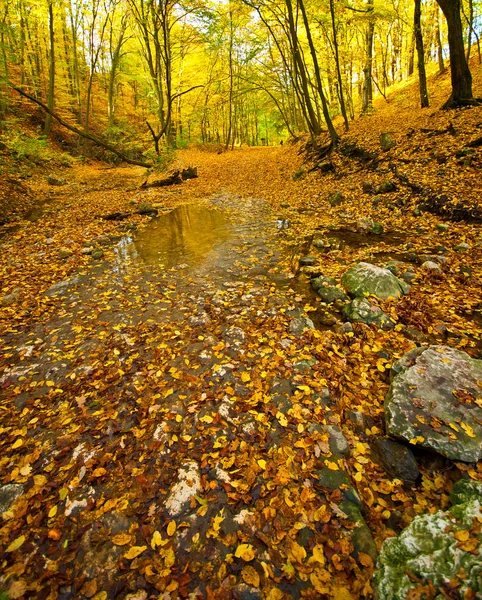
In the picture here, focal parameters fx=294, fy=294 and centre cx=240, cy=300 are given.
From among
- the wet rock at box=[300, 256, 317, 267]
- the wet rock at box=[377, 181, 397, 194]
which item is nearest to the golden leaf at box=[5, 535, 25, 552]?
the wet rock at box=[300, 256, 317, 267]

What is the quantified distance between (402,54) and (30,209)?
4050 cm

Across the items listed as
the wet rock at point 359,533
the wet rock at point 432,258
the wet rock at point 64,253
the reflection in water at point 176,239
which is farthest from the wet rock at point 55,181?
the wet rock at point 359,533

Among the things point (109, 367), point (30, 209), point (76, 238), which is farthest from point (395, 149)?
point (30, 209)

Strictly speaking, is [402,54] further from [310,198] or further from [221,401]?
[221,401]

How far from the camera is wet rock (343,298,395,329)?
4.52m

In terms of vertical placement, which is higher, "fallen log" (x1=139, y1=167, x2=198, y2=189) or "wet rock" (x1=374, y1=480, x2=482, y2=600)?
"fallen log" (x1=139, y1=167, x2=198, y2=189)

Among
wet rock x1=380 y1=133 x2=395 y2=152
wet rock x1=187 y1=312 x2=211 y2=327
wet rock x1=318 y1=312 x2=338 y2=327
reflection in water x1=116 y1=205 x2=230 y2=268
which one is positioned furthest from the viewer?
wet rock x1=380 y1=133 x2=395 y2=152

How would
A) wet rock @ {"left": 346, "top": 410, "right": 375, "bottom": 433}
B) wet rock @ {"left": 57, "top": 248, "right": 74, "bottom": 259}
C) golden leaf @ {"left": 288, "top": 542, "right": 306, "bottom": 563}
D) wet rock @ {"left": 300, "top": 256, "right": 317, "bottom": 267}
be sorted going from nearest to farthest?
1. golden leaf @ {"left": 288, "top": 542, "right": 306, "bottom": 563}
2. wet rock @ {"left": 346, "top": 410, "right": 375, "bottom": 433}
3. wet rock @ {"left": 300, "top": 256, "right": 317, "bottom": 267}
4. wet rock @ {"left": 57, "top": 248, "right": 74, "bottom": 259}

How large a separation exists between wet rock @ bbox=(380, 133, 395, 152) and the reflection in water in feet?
22.8

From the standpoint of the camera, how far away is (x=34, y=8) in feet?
62.3

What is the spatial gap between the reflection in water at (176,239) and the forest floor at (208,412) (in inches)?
5.5

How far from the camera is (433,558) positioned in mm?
1817

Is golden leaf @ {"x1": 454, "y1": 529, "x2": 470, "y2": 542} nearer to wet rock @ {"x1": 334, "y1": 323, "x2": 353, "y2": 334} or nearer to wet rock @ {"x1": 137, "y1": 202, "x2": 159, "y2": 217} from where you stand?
wet rock @ {"x1": 334, "y1": 323, "x2": 353, "y2": 334}

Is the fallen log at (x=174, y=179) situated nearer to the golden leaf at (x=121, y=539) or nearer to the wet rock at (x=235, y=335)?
the wet rock at (x=235, y=335)
